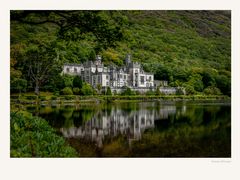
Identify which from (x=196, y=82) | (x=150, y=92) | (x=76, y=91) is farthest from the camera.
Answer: (x=150, y=92)

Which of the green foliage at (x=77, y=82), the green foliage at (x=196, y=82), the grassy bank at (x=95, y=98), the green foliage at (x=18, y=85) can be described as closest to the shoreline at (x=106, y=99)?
the grassy bank at (x=95, y=98)

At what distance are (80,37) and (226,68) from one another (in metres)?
2.95

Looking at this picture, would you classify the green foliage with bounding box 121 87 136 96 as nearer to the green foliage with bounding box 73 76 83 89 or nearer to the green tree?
the green foliage with bounding box 73 76 83 89

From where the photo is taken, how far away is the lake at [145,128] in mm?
5582

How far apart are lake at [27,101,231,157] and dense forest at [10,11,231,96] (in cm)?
53

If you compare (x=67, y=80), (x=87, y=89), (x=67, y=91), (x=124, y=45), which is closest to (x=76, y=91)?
(x=67, y=91)

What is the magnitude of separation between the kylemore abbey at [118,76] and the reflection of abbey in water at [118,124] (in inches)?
22.3

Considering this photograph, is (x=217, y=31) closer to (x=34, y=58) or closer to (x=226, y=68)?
(x=226, y=68)

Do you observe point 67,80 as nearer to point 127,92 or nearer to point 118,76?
point 118,76

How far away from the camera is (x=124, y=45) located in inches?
280

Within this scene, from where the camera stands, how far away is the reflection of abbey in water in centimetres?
643

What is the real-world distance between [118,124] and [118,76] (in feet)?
5.49

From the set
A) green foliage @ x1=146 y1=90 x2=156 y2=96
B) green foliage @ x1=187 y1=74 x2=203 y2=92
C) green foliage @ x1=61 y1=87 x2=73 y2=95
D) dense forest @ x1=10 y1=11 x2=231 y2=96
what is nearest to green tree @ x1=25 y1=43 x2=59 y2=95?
dense forest @ x1=10 y1=11 x2=231 y2=96
